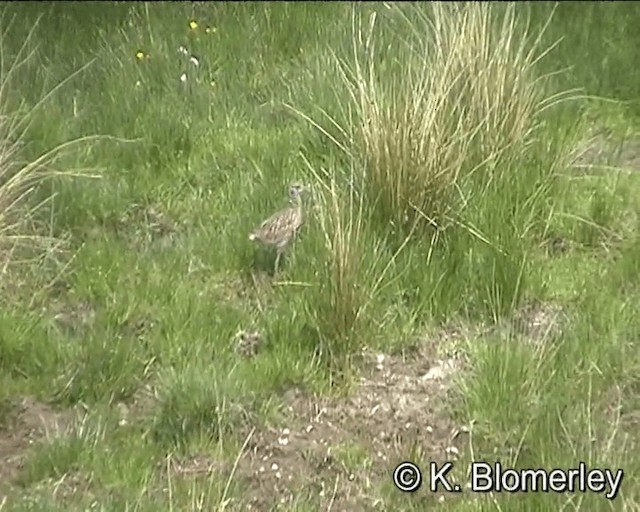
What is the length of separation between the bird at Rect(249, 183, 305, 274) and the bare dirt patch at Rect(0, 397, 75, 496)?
1.04m

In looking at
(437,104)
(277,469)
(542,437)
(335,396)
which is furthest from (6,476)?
(437,104)

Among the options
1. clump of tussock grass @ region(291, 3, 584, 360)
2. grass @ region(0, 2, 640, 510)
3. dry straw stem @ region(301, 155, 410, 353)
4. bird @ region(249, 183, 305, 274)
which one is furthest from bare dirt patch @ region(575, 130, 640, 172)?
bird @ region(249, 183, 305, 274)

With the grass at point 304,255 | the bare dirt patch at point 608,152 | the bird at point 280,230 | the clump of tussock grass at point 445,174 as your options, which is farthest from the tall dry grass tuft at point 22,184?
the bare dirt patch at point 608,152

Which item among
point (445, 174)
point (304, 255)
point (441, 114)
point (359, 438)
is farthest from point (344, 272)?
point (441, 114)

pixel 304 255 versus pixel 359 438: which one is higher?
pixel 304 255

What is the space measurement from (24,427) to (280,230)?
1.22m

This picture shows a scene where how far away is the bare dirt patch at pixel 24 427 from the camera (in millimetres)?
3820

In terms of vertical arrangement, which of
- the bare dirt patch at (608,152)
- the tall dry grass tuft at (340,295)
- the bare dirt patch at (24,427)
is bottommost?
the bare dirt patch at (608,152)

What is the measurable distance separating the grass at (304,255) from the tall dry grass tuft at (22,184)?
0.07ft

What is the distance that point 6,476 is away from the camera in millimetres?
3738

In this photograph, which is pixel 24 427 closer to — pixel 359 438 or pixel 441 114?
pixel 359 438

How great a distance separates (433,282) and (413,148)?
22.7 inches

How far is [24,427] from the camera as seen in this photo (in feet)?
13.0

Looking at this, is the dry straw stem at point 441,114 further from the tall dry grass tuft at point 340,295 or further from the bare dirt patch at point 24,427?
the bare dirt patch at point 24,427
